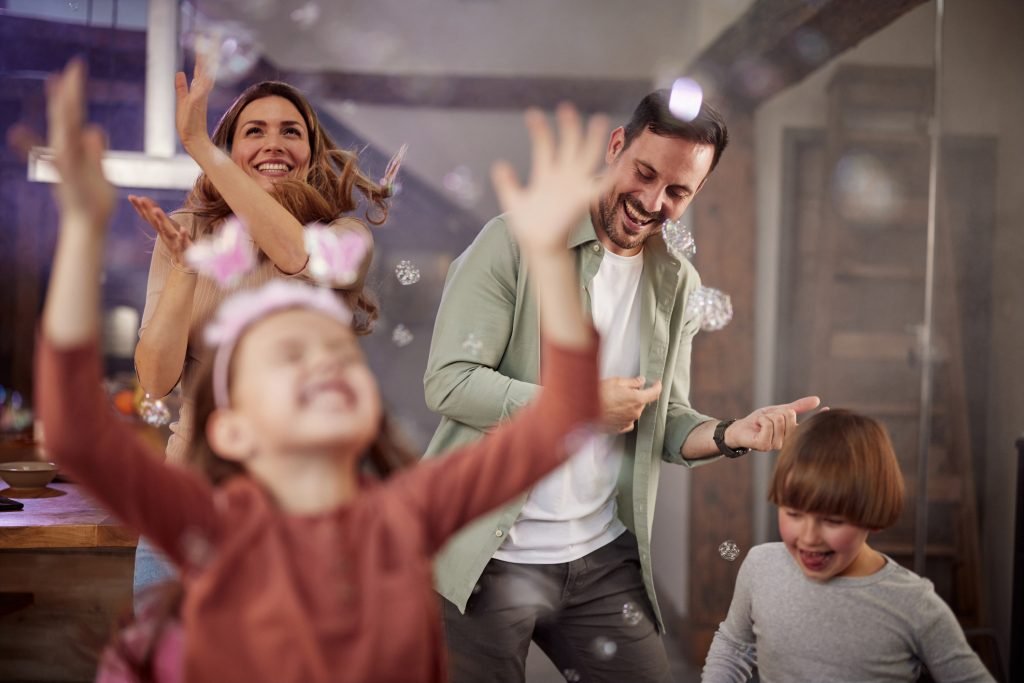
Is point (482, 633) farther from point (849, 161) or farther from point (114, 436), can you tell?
point (849, 161)

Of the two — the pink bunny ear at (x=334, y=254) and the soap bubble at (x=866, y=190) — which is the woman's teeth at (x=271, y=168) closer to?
the pink bunny ear at (x=334, y=254)

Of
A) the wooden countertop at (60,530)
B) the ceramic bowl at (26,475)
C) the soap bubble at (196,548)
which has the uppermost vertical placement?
the soap bubble at (196,548)

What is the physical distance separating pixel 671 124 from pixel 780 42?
1.18 meters

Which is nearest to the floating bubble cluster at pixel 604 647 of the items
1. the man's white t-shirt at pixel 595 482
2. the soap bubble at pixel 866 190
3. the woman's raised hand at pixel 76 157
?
the man's white t-shirt at pixel 595 482

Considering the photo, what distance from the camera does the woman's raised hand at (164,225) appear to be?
44.2 inches

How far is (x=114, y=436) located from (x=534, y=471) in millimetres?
353

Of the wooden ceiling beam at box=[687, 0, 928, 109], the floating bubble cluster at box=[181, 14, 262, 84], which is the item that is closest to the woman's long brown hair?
the floating bubble cluster at box=[181, 14, 262, 84]

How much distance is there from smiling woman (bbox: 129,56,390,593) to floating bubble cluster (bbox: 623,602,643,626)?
0.61 m

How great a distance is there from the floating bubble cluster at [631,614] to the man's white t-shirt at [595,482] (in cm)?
11

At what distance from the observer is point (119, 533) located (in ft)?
5.88

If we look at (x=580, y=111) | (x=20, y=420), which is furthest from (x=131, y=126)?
(x=580, y=111)

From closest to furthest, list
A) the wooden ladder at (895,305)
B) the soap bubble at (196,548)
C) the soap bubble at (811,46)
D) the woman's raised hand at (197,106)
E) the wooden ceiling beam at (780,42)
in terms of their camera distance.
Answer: the soap bubble at (196,548), the woman's raised hand at (197,106), the wooden ceiling beam at (780,42), the soap bubble at (811,46), the wooden ladder at (895,305)

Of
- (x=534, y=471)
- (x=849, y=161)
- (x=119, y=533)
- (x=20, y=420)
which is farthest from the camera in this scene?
(x=849, y=161)

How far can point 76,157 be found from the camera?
2.50ft
